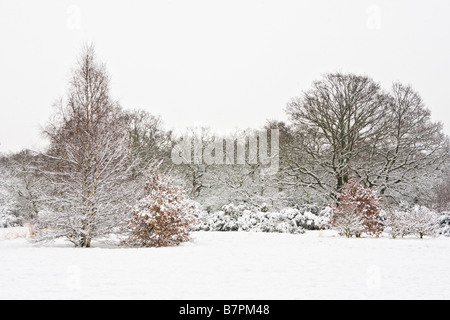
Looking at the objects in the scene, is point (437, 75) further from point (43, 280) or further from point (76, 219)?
point (43, 280)

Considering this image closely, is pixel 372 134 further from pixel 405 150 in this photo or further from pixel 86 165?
pixel 86 165

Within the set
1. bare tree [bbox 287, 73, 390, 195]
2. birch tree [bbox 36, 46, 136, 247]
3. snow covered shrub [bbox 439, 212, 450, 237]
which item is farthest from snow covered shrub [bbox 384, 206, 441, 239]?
birch tree [bbox 36, 46, 136, 247]

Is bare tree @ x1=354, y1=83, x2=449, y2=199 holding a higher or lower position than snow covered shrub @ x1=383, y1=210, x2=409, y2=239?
higher

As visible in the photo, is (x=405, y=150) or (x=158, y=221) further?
(x=405, y=150)

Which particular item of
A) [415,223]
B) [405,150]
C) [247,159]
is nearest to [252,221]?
[415,223]

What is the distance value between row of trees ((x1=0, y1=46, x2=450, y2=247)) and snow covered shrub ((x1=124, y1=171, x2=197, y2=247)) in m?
0.55

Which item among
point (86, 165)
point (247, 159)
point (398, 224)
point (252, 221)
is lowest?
point (252, 221)

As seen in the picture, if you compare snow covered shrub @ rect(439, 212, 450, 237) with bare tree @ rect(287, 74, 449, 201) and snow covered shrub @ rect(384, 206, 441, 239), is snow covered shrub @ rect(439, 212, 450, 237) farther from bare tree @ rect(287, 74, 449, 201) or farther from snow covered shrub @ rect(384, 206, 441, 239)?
bare tree @ rect(287, 74, 449, 201)

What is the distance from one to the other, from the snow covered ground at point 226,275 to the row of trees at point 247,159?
298 cm

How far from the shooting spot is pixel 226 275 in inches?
244

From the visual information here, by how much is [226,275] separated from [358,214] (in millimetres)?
10310

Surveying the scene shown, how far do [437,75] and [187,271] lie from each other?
76.5ft

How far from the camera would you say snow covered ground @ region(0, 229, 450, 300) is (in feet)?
16.1
